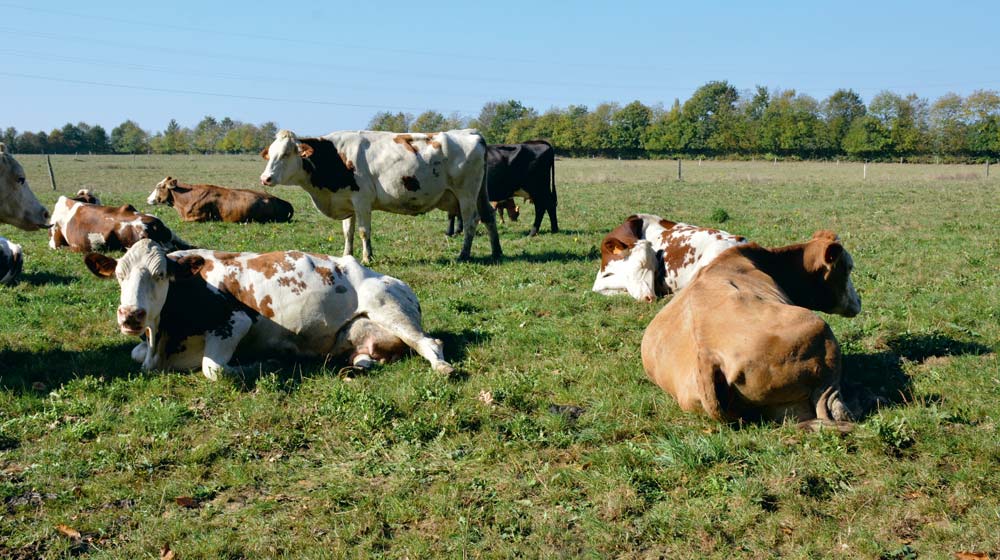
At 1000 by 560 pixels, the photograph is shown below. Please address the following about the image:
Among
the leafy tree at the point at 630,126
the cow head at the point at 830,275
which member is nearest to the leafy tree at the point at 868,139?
the leafy tree at the point at 630,126

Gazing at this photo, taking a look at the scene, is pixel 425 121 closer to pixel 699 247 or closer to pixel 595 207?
pixel 595 207

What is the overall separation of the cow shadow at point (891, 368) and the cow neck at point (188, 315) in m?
5.29

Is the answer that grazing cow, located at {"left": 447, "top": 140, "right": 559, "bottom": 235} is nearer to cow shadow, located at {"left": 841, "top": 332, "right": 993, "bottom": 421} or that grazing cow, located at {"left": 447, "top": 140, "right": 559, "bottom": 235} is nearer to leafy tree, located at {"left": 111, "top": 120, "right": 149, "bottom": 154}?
cow shadow, located at {"left": 841, "top": 332, "right": 993, "bottom": 421}

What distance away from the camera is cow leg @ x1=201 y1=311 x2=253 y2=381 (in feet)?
22.1

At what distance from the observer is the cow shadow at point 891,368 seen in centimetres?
570

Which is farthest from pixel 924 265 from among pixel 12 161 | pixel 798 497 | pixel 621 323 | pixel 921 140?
pixel 921 140

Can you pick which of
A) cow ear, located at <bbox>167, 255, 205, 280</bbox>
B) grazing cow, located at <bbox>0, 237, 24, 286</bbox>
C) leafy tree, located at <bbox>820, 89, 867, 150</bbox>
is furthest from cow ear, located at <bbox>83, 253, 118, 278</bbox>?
leafy tree, located at <bbox>820, 89, 867, 150</bbox>

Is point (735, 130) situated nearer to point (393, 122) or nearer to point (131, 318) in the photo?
point (393, 122)

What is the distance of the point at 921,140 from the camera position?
93.0 metres

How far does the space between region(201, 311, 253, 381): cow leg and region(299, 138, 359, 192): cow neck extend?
19.3ft

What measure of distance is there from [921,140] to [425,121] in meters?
62.5

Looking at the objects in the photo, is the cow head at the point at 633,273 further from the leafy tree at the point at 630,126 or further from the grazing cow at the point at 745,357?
the leafy tree at the point at 630,126

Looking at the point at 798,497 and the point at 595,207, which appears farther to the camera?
the point at 595,207

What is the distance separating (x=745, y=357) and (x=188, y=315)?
15.7ft
